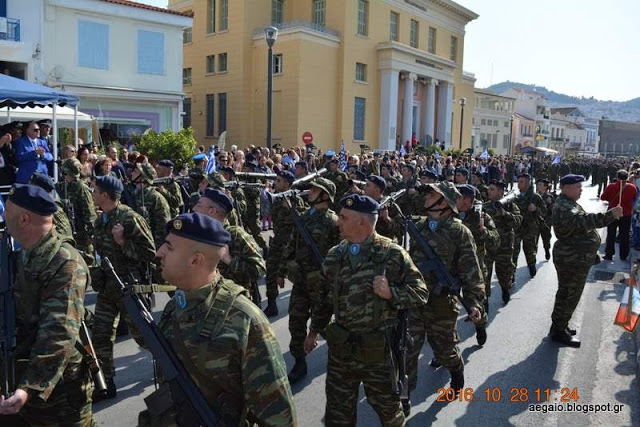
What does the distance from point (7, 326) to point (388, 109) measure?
38439mm

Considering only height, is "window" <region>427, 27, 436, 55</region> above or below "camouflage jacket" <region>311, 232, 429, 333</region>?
above

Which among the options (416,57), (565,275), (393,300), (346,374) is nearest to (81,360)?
(346,374)

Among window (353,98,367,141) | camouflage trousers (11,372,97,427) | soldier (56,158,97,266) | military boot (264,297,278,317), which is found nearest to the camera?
camouflage trousers (11,372,97,427)

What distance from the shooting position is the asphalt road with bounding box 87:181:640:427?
5.19 meters

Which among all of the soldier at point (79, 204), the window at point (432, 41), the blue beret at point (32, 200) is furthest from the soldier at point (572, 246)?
the window at point (432, 41)

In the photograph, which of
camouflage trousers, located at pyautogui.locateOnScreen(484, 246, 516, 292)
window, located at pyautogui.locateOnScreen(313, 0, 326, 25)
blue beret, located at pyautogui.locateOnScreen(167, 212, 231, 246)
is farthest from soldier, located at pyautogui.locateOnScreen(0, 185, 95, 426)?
window, located at pyautogui.locateOnScreen(313, 0, 326, 25)

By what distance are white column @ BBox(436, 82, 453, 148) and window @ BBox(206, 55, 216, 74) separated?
20.3 m

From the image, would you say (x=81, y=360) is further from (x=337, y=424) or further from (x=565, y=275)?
(x=565, y=275)

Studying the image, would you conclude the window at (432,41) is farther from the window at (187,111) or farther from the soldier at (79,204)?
the soldier at (79,204)

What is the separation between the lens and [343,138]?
38.3 metres

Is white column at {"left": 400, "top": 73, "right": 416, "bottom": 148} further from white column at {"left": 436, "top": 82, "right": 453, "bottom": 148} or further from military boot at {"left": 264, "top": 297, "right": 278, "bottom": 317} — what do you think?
military boot at {"left": 264, "top": 297, "right": 278, "bottom": 317}

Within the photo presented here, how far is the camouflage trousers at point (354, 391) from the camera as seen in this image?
155 inches

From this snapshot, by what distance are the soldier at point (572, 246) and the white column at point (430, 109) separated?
39.9 m

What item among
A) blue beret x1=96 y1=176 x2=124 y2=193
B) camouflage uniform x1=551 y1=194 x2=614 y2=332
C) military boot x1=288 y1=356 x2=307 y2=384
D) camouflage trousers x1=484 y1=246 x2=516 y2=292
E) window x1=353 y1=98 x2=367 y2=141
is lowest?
military boot x1=288 y1=356 x2=307 y2=384
